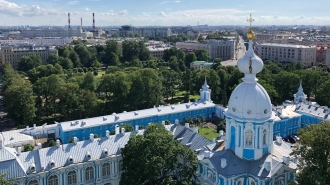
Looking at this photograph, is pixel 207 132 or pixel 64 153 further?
pixel 207 132

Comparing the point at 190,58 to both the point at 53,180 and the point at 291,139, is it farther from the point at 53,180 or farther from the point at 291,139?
the point at 53,180

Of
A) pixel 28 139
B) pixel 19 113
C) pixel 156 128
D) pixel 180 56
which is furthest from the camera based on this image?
pixel 180 56

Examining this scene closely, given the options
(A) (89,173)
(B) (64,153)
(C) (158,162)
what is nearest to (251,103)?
(C) (158,162)

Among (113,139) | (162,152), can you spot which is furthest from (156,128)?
(113,139)

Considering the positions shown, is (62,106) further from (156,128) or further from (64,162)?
(156,128)

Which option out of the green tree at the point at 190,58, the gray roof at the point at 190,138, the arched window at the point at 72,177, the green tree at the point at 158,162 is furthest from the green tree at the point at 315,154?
the green tree at the point at 190,58

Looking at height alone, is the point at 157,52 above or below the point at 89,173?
above

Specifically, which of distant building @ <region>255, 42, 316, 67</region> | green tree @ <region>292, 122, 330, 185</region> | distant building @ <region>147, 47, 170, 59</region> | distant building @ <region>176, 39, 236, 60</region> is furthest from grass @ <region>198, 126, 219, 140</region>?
distant building @ <region>176, 39, 236, 60</region>
